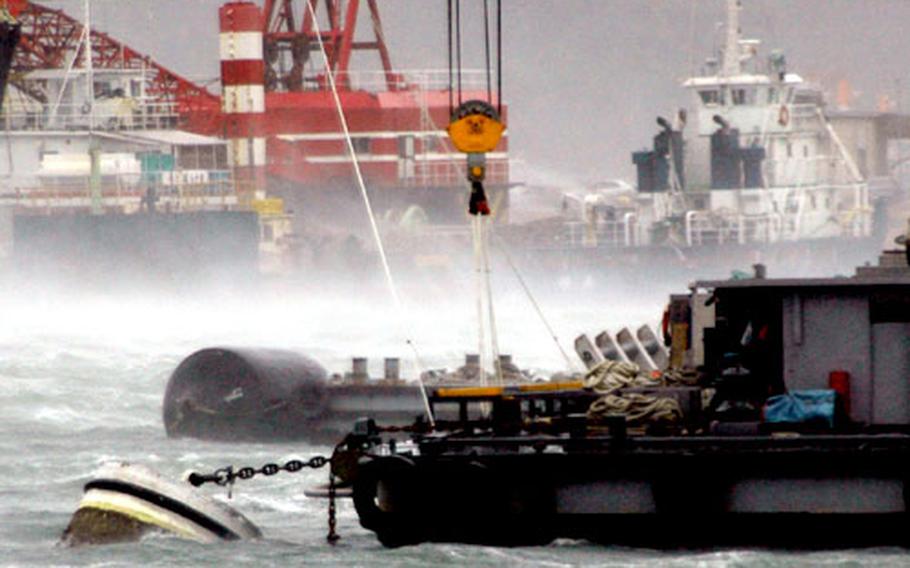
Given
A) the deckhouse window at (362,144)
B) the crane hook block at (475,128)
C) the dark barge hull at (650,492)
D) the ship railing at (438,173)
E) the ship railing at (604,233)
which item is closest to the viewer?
the dark barge hull at (650,492)

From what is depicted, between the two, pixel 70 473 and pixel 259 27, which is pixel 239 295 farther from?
pixel 70 473

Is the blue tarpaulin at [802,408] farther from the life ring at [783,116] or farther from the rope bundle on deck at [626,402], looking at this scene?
the life ring at [783,116]

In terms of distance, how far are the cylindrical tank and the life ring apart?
7098cm

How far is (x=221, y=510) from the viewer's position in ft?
91.3

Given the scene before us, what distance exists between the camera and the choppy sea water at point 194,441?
25438mm

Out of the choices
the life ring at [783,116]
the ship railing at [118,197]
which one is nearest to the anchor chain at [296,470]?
the life ring at [783,116]

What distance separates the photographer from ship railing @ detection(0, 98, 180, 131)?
404 feet

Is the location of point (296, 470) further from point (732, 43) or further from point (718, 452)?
point (732, 43)

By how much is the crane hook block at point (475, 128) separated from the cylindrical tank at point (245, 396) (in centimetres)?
1541

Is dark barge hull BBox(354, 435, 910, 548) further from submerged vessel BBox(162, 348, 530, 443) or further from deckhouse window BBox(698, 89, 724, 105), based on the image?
deckhouse window BBox(698, 89, 724, 105)

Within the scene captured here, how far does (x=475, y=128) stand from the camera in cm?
2861

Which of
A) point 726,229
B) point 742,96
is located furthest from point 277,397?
point 726,229

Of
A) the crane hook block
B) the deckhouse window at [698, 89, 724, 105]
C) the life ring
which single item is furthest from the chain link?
the deckhouse window at [698, 89, 724, 105]

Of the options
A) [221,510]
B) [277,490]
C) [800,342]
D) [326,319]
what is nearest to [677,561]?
[800,342]
